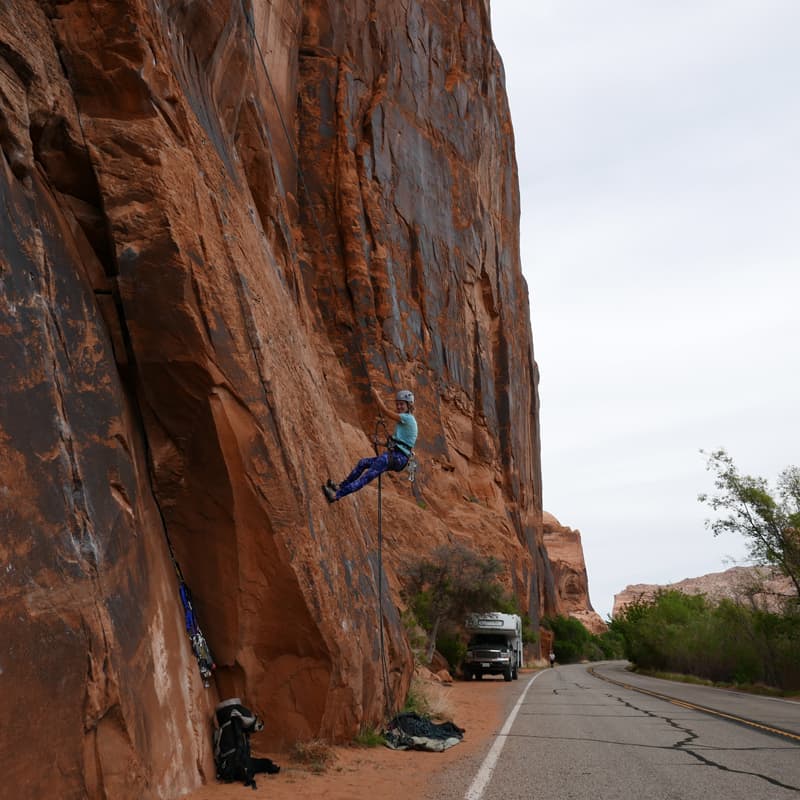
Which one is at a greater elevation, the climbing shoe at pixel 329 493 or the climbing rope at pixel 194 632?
the climbing shoe at pixel 329 493

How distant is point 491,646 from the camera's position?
2986 centimetres

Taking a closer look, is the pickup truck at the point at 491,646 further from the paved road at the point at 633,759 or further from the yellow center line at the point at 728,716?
the paved road at the point at 633,759

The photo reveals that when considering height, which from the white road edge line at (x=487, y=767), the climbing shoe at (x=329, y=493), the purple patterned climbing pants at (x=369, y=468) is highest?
the purple patterned climbing pants at (x=369, y=468)

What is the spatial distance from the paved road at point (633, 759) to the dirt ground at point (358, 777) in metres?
0.34

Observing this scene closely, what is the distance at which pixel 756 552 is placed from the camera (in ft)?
88.8

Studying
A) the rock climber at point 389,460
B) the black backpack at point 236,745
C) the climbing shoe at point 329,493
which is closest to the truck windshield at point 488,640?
the rock climber at point 389,460

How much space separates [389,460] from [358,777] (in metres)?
3.95

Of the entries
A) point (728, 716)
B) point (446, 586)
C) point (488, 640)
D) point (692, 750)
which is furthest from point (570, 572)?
point (692, 750)

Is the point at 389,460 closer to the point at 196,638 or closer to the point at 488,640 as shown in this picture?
the point at 196,638

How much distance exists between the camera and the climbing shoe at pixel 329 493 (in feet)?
33.0

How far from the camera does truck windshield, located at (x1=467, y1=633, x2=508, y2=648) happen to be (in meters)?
30.1

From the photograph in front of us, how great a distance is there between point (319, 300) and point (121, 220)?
2543 centimetres

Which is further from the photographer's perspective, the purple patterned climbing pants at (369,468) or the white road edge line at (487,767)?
the purple patterned climbing pants at (369,468)

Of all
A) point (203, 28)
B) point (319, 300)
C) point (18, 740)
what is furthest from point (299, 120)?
point (18, 740)
